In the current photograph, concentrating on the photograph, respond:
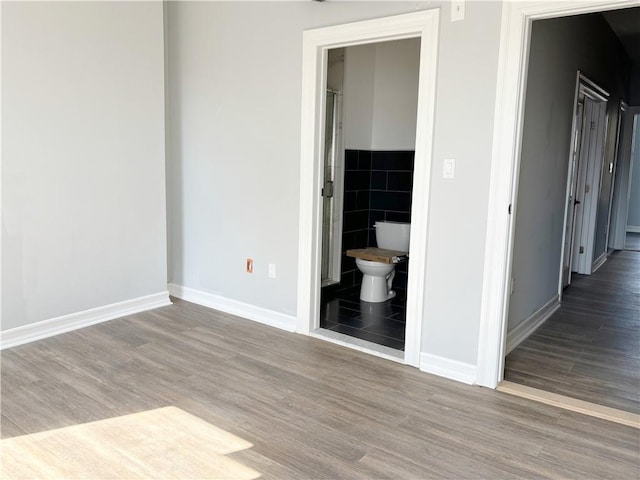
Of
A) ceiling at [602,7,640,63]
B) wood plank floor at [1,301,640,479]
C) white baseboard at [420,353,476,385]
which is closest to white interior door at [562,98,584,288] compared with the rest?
ceiling at [602,7,640,63]

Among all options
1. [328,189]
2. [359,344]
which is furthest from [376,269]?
[359,344]

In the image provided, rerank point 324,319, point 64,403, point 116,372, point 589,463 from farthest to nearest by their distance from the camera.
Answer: point 324,319 < point 116,372 < point 64,403 < point 589,463

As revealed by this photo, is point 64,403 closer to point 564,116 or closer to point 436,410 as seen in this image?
point 436,410

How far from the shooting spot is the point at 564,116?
4.07 m

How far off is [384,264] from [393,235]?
0.48 metres

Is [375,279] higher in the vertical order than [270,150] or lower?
lower

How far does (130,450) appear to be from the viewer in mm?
2170

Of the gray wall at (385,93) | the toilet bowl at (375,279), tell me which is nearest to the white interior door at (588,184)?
the gray wall at (385,93)

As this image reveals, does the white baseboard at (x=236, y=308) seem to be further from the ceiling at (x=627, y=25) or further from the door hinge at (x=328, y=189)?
the ceiling at (x=627, y=25)

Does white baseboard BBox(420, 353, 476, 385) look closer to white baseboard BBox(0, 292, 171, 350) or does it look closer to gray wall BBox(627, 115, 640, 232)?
white baseboard BBox(0, 292, 171, 350)

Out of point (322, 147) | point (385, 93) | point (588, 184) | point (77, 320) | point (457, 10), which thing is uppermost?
point (457, 10)

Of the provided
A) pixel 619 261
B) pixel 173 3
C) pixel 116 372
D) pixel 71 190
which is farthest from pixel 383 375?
pixel 619 261

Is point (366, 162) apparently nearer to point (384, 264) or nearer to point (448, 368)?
point (384, 264)

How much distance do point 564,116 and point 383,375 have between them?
2.60 metres
